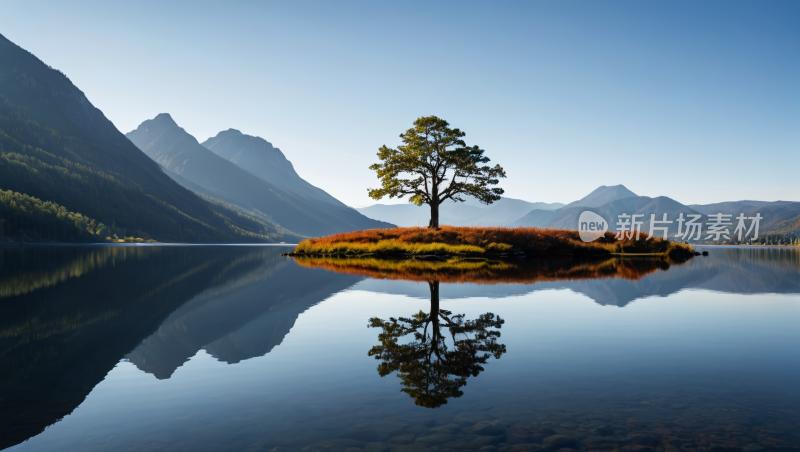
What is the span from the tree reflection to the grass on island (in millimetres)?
28638

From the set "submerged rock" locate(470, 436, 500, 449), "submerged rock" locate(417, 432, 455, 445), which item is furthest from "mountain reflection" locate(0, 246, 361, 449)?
"submerged rock" locate(470, 436, 500, 449)

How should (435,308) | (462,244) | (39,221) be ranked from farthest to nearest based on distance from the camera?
(39,221), (462,244), (435,308)

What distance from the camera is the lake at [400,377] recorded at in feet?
15.3

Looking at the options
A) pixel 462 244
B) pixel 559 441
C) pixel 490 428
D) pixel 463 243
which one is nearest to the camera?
pixel 559 441

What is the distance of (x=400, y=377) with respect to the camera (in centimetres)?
643

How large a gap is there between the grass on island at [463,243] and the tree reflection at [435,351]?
2864cm

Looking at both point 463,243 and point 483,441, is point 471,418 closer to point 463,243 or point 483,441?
point 483,441

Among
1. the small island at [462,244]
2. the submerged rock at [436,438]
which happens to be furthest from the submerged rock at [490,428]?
the small island at [462,244]

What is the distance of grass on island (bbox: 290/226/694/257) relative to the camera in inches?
1581

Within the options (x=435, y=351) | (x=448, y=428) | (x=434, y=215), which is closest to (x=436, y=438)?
(x=448, y=428)

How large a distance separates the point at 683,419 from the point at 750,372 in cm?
286

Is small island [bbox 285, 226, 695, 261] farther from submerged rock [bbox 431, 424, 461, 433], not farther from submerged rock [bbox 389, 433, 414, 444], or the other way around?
→ submerged rock [bbox 389, 433, 414, 444]

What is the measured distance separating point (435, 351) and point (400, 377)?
146 centimetres

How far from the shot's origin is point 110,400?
587cm
